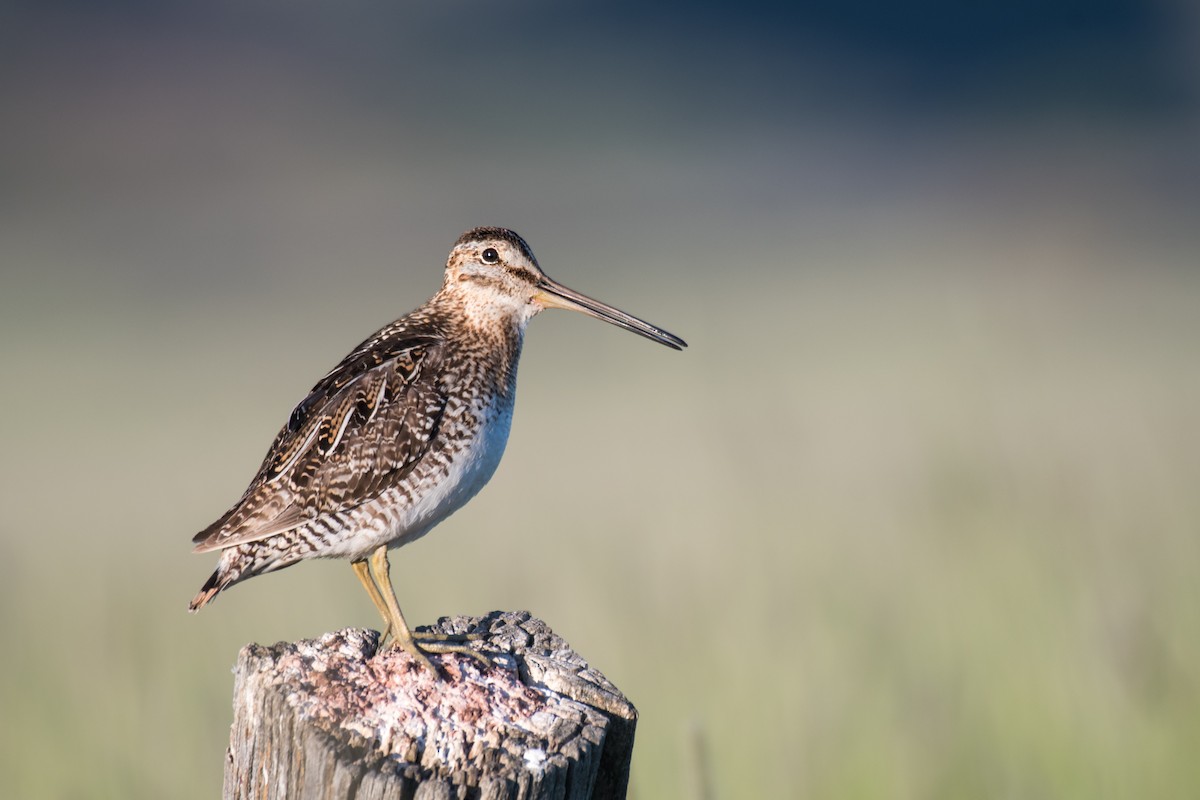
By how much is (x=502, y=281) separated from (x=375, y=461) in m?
1.13

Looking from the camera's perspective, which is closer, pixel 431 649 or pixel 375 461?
pixel 431 649

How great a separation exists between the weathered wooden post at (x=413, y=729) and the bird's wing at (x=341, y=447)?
3.43 feet

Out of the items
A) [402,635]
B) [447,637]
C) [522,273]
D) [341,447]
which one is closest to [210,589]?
[341,447]

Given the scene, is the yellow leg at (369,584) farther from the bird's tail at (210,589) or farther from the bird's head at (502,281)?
the bird's head at (502,281)

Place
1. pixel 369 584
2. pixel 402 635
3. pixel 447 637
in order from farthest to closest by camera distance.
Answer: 1. pixel 369 584
2. pixel 402 635
3. pixel 447 637

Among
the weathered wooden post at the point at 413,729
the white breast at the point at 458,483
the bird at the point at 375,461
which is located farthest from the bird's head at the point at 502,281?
the weathered wooden post at the point at 413,729

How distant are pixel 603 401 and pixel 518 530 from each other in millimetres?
6584

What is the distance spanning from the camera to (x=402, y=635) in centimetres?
447

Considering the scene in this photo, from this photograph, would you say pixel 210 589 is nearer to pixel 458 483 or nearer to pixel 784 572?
pixel 458 483

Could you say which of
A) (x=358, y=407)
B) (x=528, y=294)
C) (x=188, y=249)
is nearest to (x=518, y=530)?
(x=528, y=294)

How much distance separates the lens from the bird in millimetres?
4977

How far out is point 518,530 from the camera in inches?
369

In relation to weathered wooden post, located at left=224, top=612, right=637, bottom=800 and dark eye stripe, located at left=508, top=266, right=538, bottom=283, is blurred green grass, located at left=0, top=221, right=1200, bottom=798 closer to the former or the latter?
weathered wooden post, located at left=224, top=612, right=637, bottom=800

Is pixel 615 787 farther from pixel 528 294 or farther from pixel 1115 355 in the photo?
pixel 1115 355
